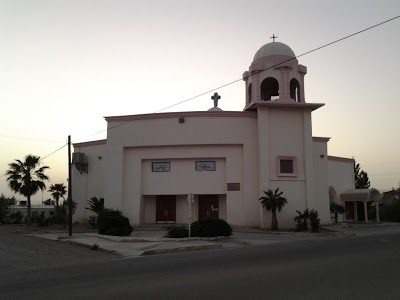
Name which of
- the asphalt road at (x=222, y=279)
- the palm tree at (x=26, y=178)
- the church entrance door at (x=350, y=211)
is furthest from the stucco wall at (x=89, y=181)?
the asphalt road at (x=222, y=279)

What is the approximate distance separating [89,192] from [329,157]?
22528mm

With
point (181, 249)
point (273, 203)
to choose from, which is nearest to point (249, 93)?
point (273, 203)

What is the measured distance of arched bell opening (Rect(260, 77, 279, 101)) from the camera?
1423 inches

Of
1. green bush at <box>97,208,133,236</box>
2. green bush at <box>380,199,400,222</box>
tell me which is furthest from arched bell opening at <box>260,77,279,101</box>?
green bush at <box>380,199,400,222</box>

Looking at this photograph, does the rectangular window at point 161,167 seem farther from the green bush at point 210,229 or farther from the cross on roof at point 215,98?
the green bush at point 210,229

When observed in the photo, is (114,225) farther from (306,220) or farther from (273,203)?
(306,220)

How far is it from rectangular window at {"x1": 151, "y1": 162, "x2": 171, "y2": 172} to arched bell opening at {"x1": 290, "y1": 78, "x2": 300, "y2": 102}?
1179 cm

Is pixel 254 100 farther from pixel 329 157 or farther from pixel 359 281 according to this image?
pixel 359 281

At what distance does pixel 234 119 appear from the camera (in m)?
33.0

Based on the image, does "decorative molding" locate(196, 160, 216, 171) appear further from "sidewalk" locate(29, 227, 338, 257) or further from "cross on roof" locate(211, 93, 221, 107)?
"sidewalk" locate(29, 227, 338, 257)

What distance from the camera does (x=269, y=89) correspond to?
37062 mm

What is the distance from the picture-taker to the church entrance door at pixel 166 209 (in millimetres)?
34188

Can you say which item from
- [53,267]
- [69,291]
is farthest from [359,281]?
[53,267]

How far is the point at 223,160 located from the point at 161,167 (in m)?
4.88
